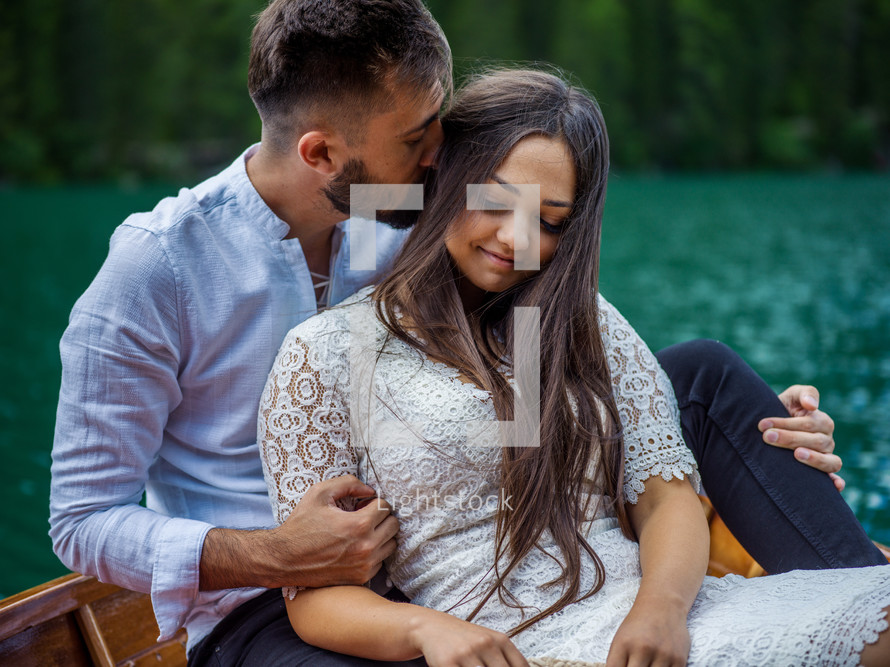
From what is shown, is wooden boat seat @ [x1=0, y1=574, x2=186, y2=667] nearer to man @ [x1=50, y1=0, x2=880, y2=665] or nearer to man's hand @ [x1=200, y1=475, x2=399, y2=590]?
man @ [x1=50, y1=0, x2=880, y2=665]

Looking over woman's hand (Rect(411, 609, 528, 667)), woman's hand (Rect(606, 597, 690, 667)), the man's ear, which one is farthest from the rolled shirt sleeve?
woman's hand (Rect(606, 597, 690, 667))

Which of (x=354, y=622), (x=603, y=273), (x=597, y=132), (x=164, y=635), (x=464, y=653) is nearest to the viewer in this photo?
(x=464, y=653)

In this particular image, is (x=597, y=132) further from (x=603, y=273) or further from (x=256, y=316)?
(x=603, y=273)

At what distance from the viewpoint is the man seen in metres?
1.58

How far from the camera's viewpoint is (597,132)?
175 cm

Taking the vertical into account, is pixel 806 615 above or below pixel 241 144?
above

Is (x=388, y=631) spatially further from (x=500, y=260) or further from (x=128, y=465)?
(x=500, y=260)

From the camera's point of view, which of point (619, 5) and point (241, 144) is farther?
point (619, 5)

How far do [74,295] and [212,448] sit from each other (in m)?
9.02

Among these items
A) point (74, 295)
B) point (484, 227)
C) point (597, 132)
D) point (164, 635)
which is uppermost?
point (597, 132)

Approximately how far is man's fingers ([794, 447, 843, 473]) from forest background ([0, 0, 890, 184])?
27.1 metres

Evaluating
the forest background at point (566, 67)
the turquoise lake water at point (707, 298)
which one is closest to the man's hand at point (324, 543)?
A: the turquoise lake water at point (707, 298)

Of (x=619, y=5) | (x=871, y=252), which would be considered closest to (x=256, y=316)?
(x=871, y=252)

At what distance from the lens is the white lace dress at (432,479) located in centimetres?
147
